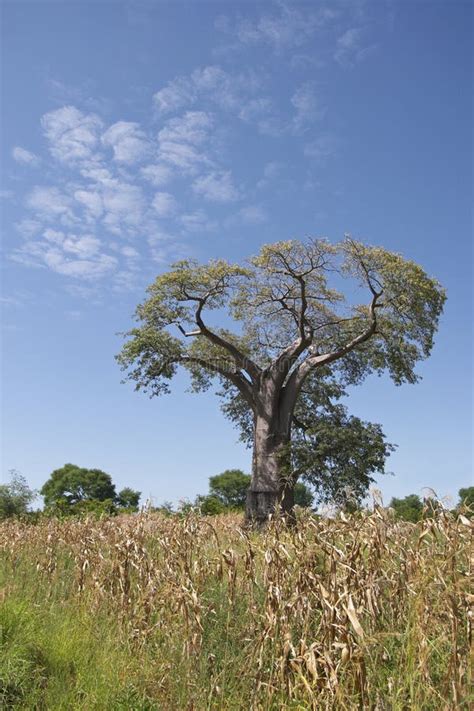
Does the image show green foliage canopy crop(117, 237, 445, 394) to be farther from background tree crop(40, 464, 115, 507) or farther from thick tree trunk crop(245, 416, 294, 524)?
background tree crop(40, 464, 115, 507)

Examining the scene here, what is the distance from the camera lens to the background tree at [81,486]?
47750mm

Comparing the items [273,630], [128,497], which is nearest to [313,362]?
[273,630]

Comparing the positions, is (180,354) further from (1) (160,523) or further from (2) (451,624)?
(2) (451,624)

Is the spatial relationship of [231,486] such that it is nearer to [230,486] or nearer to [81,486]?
[230,486]

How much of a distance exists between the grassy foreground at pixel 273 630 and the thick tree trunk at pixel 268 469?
1239 centimetres

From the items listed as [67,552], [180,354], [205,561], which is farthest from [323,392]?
[205,561]

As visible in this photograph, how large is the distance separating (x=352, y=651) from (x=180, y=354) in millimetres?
18559

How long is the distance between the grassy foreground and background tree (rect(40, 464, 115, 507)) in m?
42.6

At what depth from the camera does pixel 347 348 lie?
20.4 meters

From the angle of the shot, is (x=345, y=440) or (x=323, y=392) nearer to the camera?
(x=345, y=440)

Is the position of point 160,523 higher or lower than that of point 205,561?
higher

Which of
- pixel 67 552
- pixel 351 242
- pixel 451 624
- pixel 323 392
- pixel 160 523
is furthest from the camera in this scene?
pixel 323 392

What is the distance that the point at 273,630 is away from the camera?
4582 millimetres

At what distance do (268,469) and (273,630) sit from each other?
49.9ft
